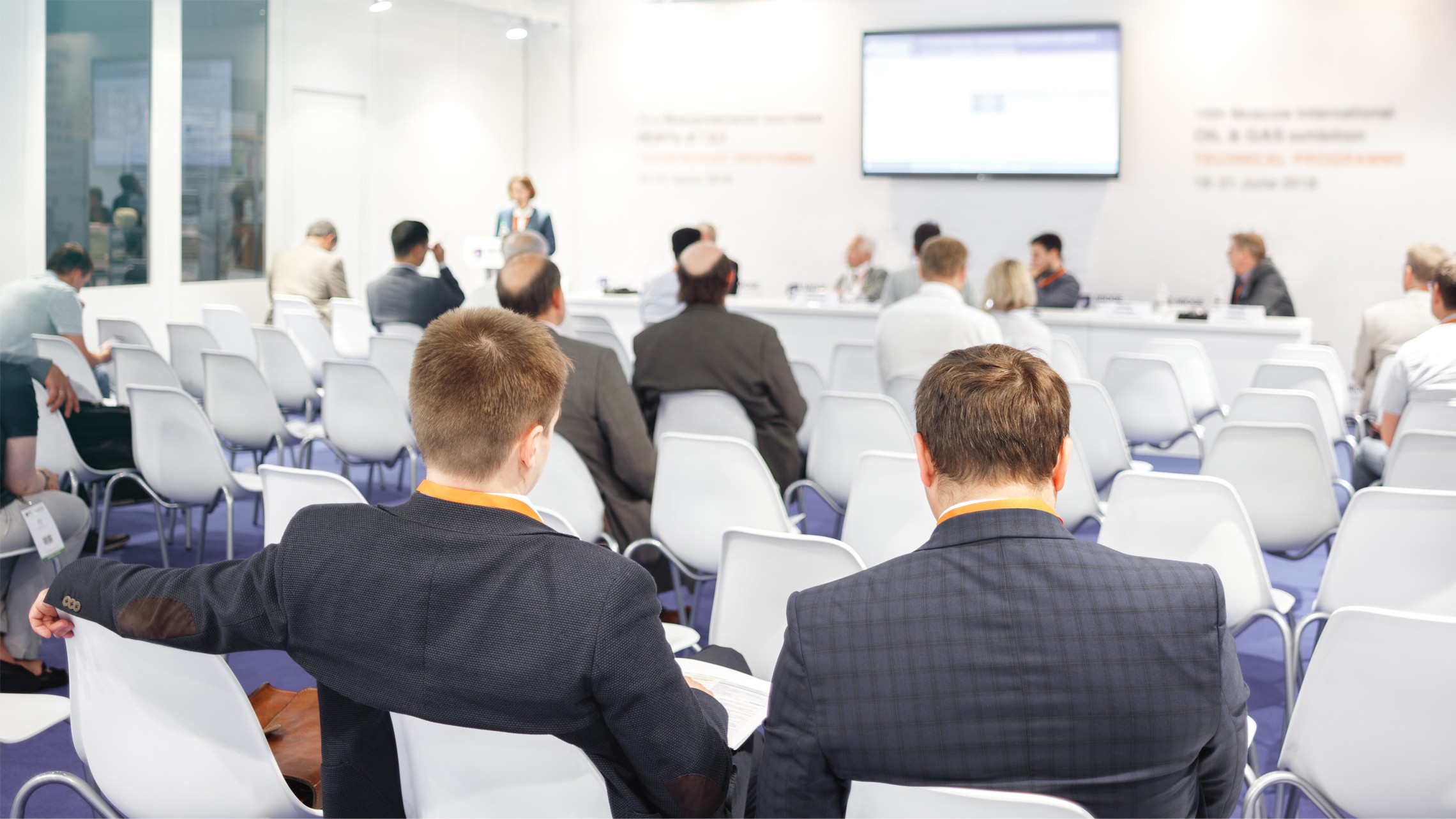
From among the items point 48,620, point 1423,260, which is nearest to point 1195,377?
point 1423,260

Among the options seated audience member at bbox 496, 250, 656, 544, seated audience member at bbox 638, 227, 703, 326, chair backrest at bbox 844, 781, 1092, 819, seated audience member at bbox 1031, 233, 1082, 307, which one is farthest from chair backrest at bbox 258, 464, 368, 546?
seated audience member at bbox 1031, 233, 1082, 307

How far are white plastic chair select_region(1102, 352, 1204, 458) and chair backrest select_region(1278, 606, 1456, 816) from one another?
3.75m

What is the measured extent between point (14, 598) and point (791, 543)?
2.54m

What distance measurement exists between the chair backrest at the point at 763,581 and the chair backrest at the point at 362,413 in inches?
105

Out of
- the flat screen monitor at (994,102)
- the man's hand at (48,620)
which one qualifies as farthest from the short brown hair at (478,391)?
the flat screen monitor at (994,102)

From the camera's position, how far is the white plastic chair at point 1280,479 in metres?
3.44

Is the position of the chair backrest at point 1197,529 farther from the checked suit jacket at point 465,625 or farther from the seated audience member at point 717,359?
the checked suit jacket at point 465,625

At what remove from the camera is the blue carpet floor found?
295 centimetres

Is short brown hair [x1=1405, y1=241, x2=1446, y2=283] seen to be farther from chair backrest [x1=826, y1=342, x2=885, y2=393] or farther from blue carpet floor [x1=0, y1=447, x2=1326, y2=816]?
chair backrest [x1=826, y1=342, x2=885, y2=393]

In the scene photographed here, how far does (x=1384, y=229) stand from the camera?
845 cm

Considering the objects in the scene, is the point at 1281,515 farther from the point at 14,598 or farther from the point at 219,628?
the point at 14,598

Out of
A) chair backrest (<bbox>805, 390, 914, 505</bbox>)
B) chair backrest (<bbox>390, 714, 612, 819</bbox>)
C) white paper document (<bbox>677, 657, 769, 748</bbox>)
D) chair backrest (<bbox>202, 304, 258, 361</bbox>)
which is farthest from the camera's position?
chair backrest (<bbox>202, 304, 258, 361</bbox>)

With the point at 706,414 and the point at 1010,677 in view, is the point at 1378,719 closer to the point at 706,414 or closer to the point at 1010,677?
the point at 1010,677

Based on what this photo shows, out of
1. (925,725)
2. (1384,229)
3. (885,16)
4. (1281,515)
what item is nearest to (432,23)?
(885,16)
